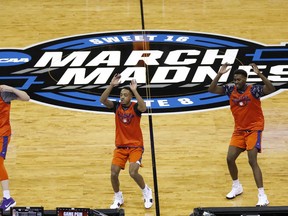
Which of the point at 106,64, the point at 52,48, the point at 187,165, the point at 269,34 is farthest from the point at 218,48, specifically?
the point at 187,165

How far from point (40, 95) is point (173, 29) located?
4.37 m

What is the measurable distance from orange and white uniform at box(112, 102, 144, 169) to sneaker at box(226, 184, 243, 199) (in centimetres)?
148

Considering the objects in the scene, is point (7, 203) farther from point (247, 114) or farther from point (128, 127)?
point (247, 114)

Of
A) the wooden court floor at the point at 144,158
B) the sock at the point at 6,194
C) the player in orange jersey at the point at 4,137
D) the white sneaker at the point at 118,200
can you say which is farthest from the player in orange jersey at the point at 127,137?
the sock at the point at 6,194

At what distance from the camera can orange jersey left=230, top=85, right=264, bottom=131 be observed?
11.2m

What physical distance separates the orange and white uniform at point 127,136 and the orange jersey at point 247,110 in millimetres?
1464

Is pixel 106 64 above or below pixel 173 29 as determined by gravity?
below

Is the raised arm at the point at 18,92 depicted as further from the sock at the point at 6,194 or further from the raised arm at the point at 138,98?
the raised arm at the point at 138,98

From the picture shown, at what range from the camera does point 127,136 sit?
11102 millimetres

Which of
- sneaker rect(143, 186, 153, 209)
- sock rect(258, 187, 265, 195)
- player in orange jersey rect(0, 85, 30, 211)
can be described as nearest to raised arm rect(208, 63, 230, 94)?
sock rect(258, 187, 265, 195)

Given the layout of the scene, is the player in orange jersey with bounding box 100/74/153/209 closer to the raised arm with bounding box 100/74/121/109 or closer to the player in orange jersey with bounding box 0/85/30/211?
the raised arm with bounding box 100/74/121/109

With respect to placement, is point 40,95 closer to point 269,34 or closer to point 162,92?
point 162,92

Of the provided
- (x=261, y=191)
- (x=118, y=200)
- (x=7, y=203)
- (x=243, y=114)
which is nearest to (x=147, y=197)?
(x=118, y=200)

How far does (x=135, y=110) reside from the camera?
11086mm
